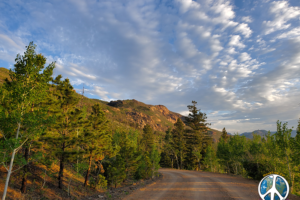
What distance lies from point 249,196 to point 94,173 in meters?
28.9

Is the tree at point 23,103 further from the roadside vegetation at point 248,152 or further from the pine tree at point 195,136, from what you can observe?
the pine tree at point 195,136

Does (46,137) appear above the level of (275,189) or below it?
below

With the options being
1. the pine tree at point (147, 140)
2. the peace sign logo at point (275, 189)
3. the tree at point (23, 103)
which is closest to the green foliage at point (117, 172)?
the tree at point (23, 103)

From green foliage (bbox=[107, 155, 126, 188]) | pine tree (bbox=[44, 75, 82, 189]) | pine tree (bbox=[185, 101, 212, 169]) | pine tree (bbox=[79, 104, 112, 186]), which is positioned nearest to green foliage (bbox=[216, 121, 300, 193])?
pine tree (bbox=[185, 101, 212, 169])

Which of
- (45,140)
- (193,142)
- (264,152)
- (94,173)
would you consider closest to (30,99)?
(45,140)

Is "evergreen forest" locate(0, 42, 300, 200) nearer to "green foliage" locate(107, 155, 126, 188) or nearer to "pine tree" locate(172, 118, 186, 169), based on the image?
"green foliage" locate(107, 155, 126, 188)

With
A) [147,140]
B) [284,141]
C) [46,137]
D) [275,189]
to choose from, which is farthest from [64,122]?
[147,140]

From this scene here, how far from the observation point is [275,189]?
Result: 251cm

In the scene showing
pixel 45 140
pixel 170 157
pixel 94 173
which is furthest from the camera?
pixel 170 157

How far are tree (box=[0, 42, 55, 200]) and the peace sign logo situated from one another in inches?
533

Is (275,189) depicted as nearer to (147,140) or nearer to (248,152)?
(248,152)

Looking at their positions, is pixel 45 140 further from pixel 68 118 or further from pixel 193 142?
pixel 193 142

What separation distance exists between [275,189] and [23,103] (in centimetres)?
1549

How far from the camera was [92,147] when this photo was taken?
24.5m
